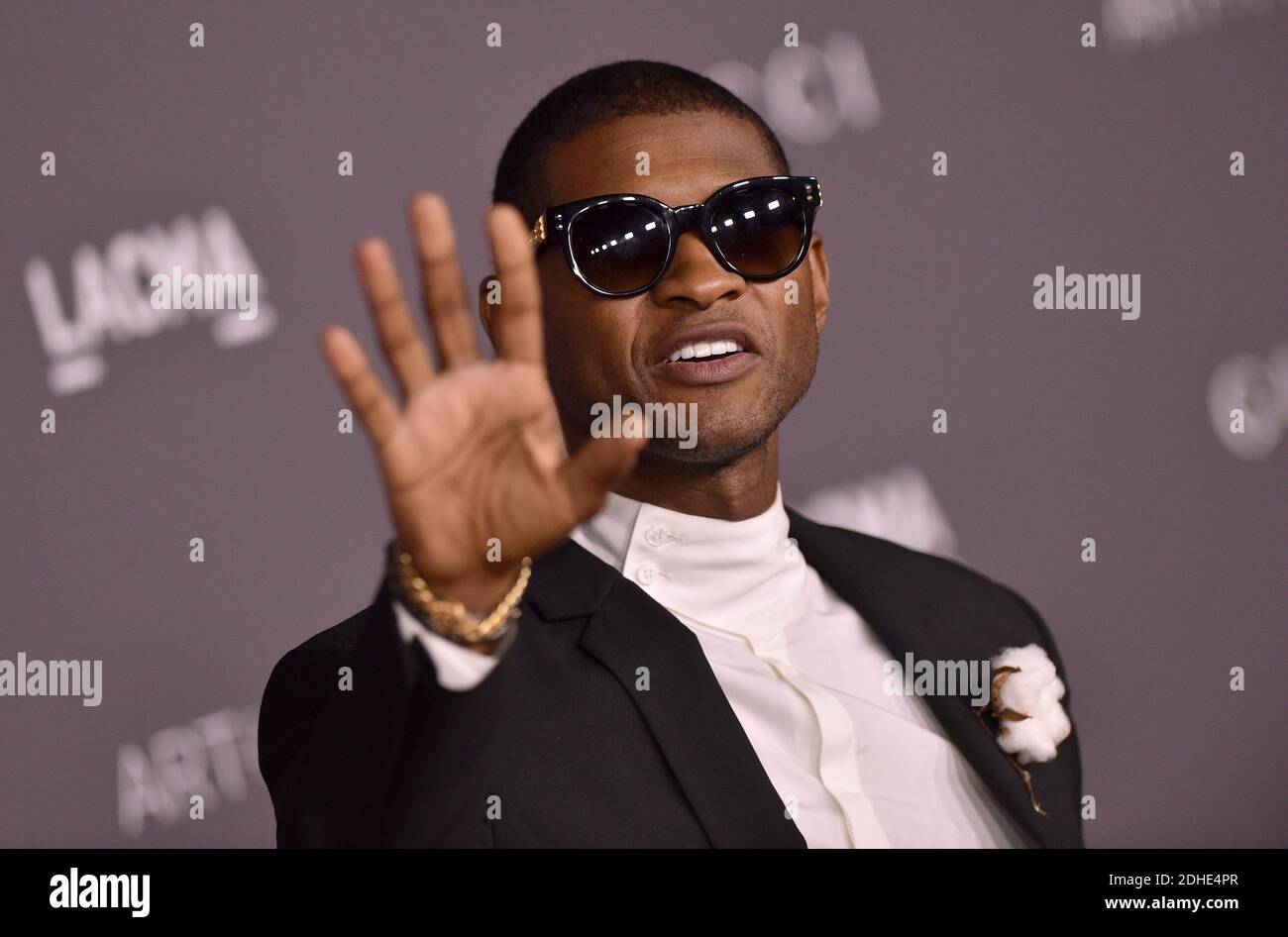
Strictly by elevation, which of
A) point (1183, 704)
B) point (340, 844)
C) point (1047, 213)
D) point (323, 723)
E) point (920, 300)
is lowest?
point (1183, 704)

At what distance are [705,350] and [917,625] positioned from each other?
602 millimetres

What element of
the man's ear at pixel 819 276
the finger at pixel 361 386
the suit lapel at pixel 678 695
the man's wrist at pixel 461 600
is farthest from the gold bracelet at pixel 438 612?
the man's ear at pixel 819 276

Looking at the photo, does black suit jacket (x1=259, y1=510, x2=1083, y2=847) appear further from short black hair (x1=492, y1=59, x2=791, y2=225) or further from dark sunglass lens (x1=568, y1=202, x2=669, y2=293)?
short black hair (x1=492, y1=59, x2=791, y2=225)

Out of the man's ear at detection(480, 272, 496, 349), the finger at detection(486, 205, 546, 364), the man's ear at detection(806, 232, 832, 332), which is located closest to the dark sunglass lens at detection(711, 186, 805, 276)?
the man's ear at detection(806, 232, 832, 332)

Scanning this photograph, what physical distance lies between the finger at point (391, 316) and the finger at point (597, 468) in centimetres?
16

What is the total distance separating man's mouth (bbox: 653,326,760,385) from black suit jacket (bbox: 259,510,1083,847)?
0.29m

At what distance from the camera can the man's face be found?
1.78 meters

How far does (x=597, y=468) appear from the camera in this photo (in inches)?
46.0

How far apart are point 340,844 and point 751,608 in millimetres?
768

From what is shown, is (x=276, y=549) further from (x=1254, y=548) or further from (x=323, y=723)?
(x=1254, y=548)
